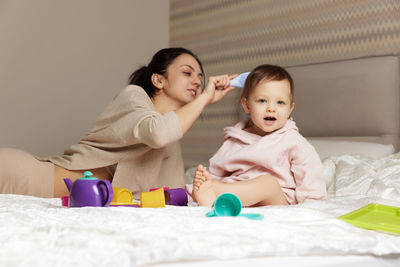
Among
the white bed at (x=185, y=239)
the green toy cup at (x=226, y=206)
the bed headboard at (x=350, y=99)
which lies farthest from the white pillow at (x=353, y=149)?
the green toy cup at (x=226, y=206)

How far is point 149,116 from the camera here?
67.1 inches

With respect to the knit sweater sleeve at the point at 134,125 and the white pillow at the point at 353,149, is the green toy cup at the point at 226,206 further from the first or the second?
the white pillow at the point at 353,149

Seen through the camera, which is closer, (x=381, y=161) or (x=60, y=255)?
(x=60, y=255)

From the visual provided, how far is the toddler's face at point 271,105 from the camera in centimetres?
183

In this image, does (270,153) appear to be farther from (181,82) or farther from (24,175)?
(24,175)

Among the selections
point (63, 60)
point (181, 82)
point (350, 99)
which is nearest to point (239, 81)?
point (181, 82)

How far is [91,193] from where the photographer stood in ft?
4.02

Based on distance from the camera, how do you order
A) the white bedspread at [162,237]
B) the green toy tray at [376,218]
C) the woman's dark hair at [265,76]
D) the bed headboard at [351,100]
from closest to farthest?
the white bedspread at [162,237] → the green toy tray at [376,218] → the woman's dark hair at [265,76] → the bed headboard at [351,100]

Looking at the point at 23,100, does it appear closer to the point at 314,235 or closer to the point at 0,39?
the point at 0,39

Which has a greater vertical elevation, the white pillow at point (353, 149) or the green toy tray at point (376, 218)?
the white pillow at point (353, 149)

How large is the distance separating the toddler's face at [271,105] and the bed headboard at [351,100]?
0.74 meters

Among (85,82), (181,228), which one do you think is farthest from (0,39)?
(181,228)

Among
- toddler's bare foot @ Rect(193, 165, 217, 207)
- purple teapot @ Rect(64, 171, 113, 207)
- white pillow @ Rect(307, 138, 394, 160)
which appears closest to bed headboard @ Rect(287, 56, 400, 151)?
white pillow @ Rect(307, 138, 394, 160)

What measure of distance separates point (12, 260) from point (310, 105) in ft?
7.13
